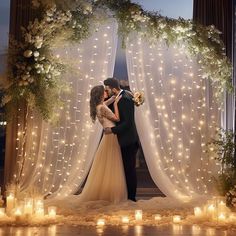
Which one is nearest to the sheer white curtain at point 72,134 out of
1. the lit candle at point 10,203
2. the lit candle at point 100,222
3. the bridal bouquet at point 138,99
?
the bridal bouquet at point 138,99

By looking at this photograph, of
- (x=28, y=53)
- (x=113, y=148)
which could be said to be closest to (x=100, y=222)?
(x=113, y=148)

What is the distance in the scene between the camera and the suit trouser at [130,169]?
4.44 m

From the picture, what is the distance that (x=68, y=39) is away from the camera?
4.37 metres

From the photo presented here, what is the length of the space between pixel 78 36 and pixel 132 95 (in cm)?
84

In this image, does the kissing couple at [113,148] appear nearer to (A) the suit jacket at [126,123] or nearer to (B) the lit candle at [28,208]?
(A) the suit jacket at [126,123]

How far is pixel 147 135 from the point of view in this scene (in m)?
4.62

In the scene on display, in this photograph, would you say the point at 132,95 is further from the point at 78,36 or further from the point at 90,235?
the point at 90,235

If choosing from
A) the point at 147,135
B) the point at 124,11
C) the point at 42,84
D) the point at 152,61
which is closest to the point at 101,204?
the point at 147,135

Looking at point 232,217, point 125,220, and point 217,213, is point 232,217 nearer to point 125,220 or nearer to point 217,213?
point 217,213

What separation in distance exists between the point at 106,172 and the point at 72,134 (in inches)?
23.0

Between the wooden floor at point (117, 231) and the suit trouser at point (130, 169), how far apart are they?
1070 millimetres

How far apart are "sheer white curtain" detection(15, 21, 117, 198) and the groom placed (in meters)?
0.27

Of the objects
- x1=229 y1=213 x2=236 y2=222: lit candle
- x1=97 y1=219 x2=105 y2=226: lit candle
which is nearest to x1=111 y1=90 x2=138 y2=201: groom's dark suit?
x1=97 y1=219 x2=105 y2=226: lit candle

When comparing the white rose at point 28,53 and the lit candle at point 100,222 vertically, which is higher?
the white rose at point 28,53
